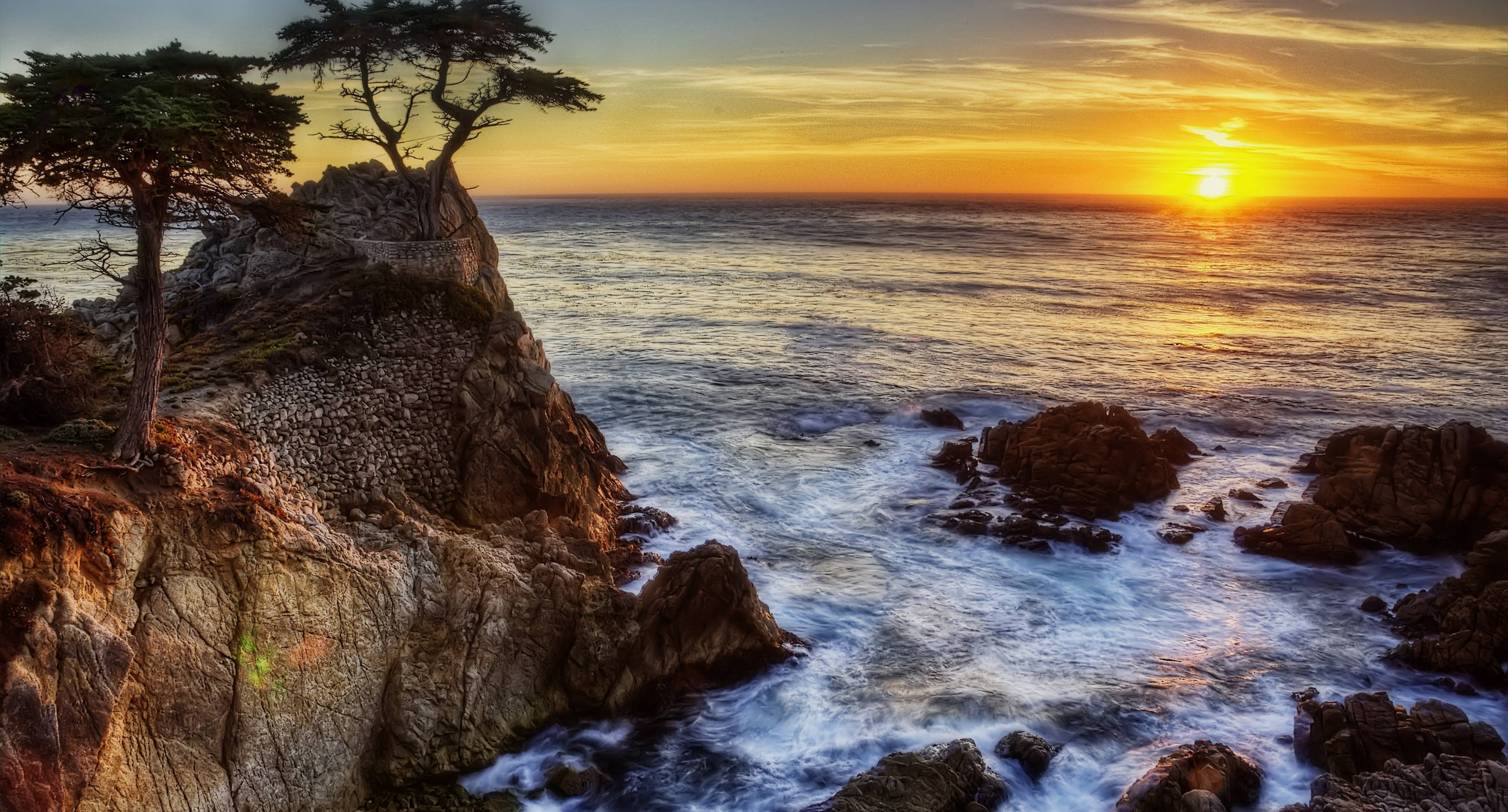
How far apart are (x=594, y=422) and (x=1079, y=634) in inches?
827

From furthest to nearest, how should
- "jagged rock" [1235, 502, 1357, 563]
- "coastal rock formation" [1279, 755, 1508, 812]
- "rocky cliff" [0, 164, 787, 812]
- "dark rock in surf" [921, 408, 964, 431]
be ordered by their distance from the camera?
"dark rock in surf" [921, 408, 964, 431]
"jagged rock" [1235, 502, 1357, 563]
"coastal rock formation" [1279, 755, 1508, 812]
"rocky cliff" [0, 164, 787, 812]

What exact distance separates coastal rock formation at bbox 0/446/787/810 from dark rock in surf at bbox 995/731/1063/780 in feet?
17.5

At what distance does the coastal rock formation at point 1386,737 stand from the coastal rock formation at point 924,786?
584cm

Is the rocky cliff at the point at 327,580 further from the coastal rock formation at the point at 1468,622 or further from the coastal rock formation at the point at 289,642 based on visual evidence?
the coastal rock formation at the point at 1468,622

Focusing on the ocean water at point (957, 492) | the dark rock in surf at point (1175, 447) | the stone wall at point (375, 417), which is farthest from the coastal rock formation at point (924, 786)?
the dark rock in surf at point (1175, 447)

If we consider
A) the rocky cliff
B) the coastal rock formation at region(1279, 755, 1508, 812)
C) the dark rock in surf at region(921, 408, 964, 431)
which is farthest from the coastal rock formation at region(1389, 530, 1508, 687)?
the dark rock in surf at region(921, 408, 964, 431)

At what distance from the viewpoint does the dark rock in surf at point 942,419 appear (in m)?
38.1

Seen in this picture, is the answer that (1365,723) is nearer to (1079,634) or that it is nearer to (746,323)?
(1079,634)

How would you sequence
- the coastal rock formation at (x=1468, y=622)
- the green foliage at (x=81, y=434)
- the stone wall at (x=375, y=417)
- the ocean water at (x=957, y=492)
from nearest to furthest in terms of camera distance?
the green foliage at (x=81, y=434) < the ocean water at (x=957, y=492) < the stone wall at (x=375, y=417) < the coastal rock formation at (x=1468, y=622)

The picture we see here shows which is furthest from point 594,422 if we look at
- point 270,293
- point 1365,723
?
point 1365,723

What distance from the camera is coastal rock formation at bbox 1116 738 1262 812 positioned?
15094 mm

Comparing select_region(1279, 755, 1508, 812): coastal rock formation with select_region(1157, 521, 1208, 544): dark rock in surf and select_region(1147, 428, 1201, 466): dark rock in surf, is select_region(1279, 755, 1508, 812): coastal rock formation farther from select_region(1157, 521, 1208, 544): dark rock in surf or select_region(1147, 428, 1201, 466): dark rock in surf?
select_region(1147, 428, 1201, 466): dark rock in surf

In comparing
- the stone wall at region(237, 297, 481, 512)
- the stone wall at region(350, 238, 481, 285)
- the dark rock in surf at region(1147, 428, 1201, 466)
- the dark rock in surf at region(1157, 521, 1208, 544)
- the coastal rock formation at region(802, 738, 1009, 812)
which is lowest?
the coastal rock formation at region(802, 738, 1009, 812)

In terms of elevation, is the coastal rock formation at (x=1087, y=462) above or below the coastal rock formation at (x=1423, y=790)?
above
